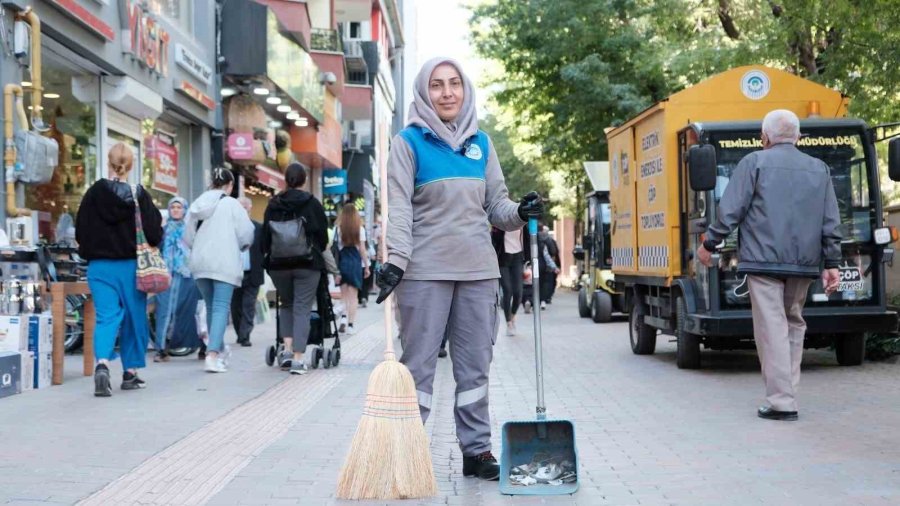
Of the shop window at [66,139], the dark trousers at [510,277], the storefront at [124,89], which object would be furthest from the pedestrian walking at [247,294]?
the dark trousers at [510,277]

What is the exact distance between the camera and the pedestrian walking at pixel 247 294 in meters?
13.8

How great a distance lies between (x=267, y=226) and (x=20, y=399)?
9.47ft

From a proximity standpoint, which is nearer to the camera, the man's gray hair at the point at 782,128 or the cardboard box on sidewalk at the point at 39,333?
the man's gray hair at the point at 782,128

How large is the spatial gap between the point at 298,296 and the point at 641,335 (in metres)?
4.04

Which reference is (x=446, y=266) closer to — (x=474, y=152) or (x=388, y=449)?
(x=474, y=152)

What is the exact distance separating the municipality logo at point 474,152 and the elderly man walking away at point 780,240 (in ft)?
8.71

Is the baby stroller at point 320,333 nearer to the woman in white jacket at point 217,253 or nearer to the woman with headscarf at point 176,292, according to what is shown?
the woman in white jacket at point 217,253

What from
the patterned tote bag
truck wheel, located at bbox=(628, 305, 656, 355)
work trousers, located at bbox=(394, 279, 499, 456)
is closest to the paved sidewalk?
work trousers, located at bbox=(394, 279, 499, 456)

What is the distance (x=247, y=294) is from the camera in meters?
13.9

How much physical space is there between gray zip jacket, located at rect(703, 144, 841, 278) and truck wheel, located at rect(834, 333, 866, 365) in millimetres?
3329

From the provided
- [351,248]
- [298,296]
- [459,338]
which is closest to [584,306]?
[351,248]

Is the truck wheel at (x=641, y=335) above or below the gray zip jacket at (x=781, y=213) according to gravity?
below

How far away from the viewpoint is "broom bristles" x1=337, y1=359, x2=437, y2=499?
4941 millimetres

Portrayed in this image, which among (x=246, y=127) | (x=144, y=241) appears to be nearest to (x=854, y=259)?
(x=144, y=241)
